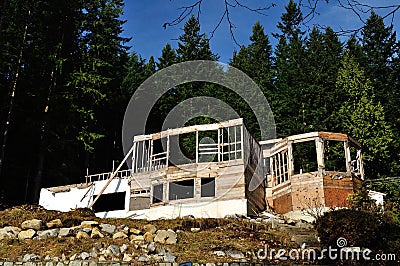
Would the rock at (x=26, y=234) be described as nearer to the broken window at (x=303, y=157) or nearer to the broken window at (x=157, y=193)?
the broken window at (x=157, y=193)

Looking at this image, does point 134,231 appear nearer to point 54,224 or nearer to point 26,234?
point 54,224

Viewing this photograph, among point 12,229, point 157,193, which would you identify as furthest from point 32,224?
point 157,193

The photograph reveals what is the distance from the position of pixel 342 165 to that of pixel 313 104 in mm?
4848

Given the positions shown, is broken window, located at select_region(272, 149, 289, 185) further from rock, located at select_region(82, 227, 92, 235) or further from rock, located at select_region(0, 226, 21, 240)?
rock, located at select_region(0, 226, 21, 240)

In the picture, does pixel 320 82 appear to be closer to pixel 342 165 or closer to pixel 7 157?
pixel 342 165

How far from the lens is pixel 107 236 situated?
13211 millimetres

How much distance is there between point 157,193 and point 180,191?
1.09 meters

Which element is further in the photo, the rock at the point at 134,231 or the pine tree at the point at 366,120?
the pine tree at the point at 366,120

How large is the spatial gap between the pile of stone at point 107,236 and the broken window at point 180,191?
6.69 meters

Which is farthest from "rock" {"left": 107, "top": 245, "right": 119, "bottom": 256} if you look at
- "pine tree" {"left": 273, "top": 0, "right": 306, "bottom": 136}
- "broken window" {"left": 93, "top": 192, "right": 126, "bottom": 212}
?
"pine tree" {"left": 273, "top": 0, "right": 306, "bottom": 136}

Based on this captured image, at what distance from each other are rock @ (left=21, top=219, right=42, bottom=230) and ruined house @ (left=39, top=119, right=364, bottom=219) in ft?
22.8

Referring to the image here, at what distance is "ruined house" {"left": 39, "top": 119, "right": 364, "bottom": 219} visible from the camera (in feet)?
64.8

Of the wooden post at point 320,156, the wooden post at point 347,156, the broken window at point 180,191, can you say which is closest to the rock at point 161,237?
the broken window at point 180,191

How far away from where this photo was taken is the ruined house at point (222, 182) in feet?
64.8
